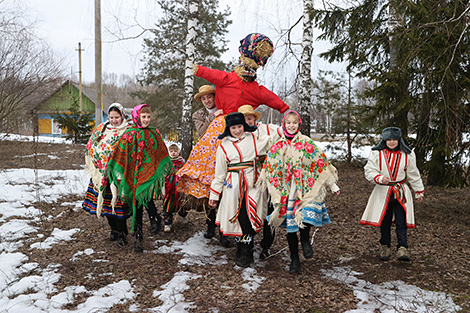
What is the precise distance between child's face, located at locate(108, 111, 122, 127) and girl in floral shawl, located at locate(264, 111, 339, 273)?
6.66 feet

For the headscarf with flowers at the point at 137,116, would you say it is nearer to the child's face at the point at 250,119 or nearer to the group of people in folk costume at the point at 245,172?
the group of people in folk costume at the point at 245,172

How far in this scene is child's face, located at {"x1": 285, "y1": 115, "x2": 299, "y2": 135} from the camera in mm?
3910

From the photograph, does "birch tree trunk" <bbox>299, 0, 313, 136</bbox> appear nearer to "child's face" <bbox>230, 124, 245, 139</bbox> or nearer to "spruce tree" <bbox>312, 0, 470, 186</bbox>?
"spruce tree" <bbox>312, 0, 470, 186</bbox>

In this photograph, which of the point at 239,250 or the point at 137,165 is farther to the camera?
the point at 137,165

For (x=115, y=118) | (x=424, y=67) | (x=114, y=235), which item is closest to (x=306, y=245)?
(x=114, y=235)

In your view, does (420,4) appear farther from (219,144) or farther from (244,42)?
(219,144)

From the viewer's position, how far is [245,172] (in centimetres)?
412

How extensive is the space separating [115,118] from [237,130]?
1.64 meters

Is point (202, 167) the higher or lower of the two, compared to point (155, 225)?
higher

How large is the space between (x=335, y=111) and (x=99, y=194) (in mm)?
10478

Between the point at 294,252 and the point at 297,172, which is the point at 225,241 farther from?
the point at 297,172

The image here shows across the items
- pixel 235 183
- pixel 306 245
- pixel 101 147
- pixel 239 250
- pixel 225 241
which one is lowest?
pixel 225 241

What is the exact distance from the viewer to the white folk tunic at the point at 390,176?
14.4 feet

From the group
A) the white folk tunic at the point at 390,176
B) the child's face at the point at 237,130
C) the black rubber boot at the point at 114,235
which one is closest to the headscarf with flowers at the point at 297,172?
the child's face at the point at 237,130
